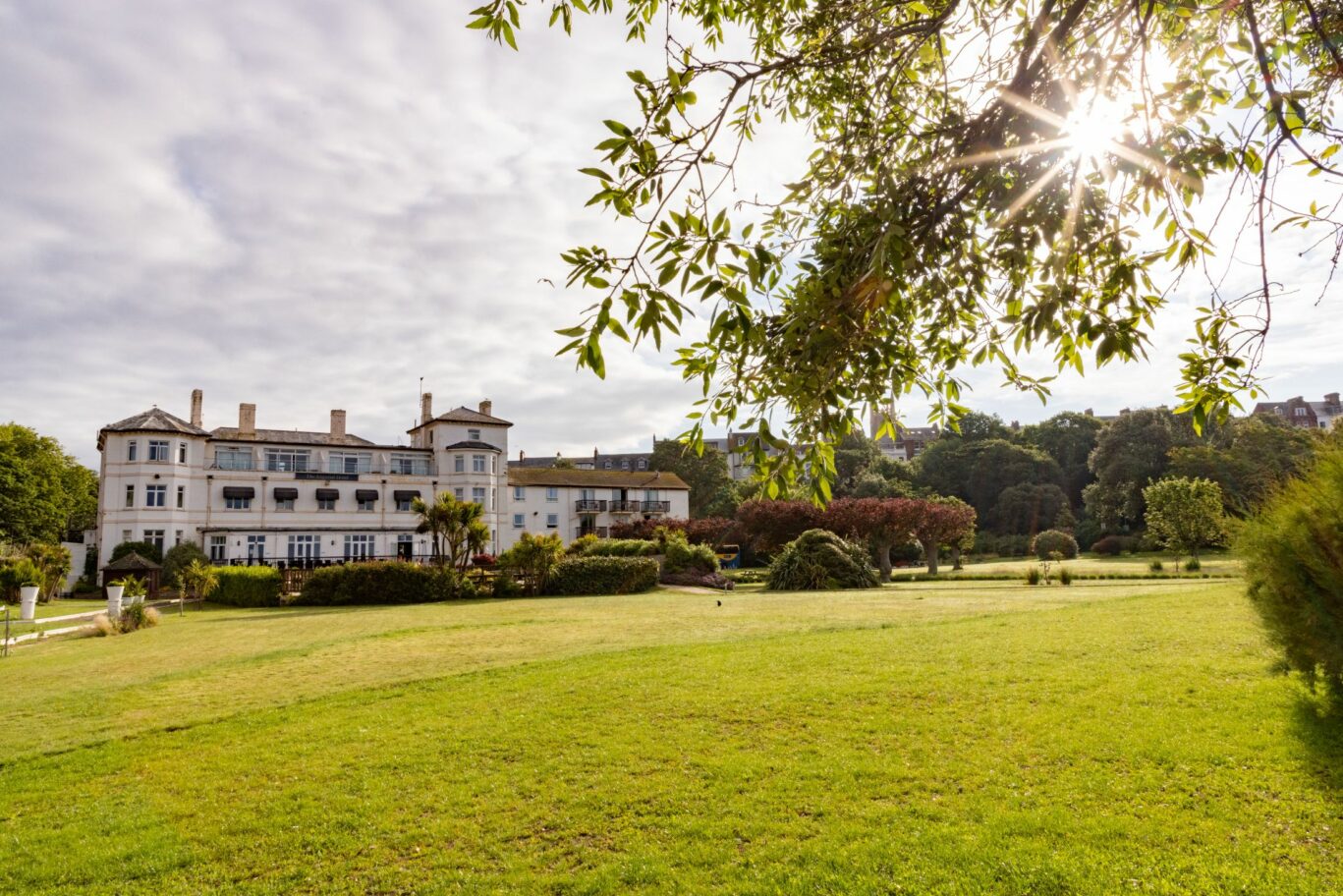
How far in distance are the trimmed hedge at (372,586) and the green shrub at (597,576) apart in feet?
15.3

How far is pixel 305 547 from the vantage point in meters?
47.3

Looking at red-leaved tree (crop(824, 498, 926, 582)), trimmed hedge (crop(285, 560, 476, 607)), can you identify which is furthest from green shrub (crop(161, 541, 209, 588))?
red-leaved tree (crop(824, 498, 926, 582))

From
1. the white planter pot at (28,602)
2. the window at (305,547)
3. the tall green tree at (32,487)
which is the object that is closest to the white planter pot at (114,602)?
the white planter pot at (28,602)

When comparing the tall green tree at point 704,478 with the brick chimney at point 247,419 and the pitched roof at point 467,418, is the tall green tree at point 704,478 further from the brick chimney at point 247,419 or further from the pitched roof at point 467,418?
the brick chimney at point 247,419

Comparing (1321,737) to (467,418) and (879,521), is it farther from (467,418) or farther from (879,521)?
(467,418)

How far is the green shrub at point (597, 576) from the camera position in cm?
3259

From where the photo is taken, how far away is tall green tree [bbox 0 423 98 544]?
45.1 metres

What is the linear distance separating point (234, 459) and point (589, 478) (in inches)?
998

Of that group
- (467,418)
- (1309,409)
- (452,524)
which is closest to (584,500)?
(467,418)

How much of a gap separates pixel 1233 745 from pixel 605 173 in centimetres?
705

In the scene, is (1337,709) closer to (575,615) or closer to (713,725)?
(713,725)

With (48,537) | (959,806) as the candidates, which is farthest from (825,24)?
(48,537)

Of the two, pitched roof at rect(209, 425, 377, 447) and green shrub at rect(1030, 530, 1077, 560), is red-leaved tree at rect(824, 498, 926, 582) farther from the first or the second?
pitched roof at rect(209, 425, 377, 447)

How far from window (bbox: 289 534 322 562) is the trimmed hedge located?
17.6 metres
